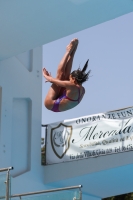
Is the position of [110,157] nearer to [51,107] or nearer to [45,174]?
[45,174]

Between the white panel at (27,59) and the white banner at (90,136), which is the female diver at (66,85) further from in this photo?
the white panel at (27,59)

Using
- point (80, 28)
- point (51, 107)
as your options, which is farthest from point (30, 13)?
point (51, 107)

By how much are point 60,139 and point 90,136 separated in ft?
2.31

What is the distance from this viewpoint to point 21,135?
9750 mm

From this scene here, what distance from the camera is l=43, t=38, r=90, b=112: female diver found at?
7301 mm

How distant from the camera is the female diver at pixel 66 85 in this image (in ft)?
24.0

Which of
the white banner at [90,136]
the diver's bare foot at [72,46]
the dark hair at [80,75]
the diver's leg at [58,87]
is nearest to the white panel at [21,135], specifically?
the white banner at [90,136]

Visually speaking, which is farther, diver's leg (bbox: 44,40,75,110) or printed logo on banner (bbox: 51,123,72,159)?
printed logo on banner (bbox: 51,123,72,159)

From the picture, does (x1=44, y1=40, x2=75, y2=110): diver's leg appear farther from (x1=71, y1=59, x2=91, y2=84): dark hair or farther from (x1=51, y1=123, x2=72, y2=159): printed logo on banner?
(x1=51, y1=123, x2=72, y2=159): printed logo on banner

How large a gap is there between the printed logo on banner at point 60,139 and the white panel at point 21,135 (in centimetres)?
67

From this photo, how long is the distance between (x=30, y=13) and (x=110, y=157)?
11.5 feet

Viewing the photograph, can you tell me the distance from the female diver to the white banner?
→ 7.38ft

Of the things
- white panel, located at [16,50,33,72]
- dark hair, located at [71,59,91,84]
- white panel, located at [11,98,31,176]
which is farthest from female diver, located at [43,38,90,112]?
white panel, located at [16,50,33,72]

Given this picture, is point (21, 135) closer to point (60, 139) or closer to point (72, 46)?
point (60, 139)
